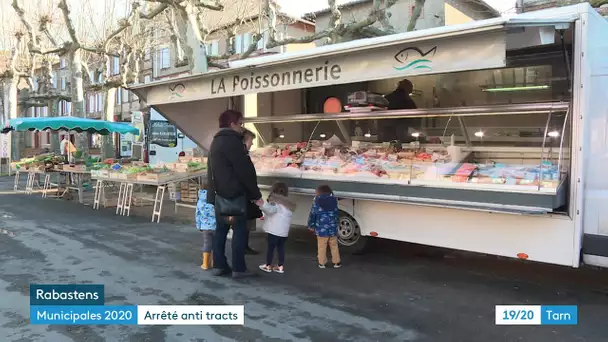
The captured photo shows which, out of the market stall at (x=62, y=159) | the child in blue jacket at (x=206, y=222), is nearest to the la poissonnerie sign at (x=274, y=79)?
the child in blue jacket at (x=206, y=222)

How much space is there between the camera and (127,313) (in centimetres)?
427

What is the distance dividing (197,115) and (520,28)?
18.5ft

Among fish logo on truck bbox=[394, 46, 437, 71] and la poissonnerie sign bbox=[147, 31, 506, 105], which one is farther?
fish logo on truck bbox=[394, 46, 437, 71]

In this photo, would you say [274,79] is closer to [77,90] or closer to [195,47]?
[195,47]

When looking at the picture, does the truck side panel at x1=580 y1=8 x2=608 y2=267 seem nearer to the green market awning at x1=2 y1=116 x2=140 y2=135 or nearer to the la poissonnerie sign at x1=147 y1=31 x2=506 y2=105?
the la poissonnerie sign at x1=147 y1=31 x2=506 y2=105

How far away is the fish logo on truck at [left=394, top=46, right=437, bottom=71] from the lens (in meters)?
4.52

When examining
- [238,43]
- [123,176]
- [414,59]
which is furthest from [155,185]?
[238,43]

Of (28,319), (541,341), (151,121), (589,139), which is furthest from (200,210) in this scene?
(151,121)

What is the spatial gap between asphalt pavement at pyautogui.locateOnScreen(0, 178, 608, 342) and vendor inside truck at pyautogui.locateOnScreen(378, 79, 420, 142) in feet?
5.40

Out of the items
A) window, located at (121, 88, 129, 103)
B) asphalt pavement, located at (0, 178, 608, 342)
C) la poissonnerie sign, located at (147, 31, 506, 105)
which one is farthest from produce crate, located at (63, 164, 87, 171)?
window, located at (121, 88, 129, 103)

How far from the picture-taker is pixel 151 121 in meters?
14.9

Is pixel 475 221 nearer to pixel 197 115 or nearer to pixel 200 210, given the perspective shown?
pixel 200 210

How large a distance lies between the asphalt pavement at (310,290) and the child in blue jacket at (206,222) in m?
0.29

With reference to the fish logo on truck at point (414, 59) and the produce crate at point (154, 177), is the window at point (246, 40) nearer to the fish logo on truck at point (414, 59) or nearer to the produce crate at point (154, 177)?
the produce crate at point (154, 177)
